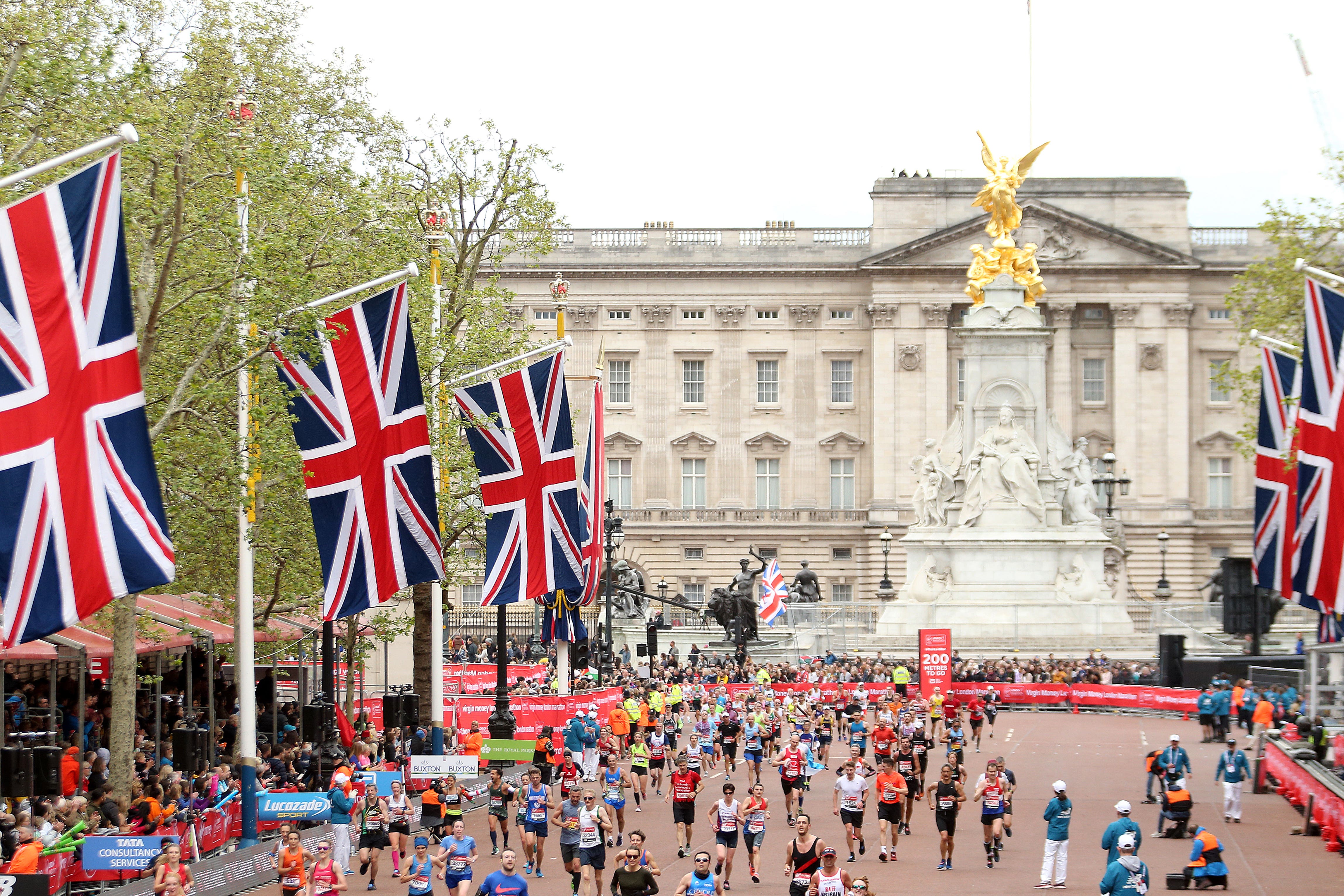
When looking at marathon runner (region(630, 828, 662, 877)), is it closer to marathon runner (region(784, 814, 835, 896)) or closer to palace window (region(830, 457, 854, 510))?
marathon runner (region(784, 814, 835, 896))

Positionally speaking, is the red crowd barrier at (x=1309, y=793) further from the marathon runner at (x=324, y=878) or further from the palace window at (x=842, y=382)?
the palace window at (x=842, y=382)

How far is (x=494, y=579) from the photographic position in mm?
26922

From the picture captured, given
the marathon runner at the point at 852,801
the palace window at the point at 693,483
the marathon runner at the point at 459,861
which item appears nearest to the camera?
the marathon runner at the point at 459,861

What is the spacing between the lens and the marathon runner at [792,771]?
1058 inches

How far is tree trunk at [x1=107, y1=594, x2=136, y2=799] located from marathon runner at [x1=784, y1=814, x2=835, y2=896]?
924 centimetres

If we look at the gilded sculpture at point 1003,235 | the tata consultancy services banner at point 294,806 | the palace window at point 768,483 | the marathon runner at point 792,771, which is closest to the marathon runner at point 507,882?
the tata consultancy services banner at point 294,806

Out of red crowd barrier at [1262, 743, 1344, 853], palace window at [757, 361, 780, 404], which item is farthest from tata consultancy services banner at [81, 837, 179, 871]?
palace window at [757, 361, 780, 404]

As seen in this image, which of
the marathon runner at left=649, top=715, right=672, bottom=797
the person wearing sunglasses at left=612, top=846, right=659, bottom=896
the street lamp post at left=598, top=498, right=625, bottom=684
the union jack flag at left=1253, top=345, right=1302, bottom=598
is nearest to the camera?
the person wearing sunglasses at left=612, top=846, right=659, bottom=896

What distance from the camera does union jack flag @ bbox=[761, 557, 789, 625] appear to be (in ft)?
177

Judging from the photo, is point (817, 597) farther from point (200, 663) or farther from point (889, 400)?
point (200, 663)

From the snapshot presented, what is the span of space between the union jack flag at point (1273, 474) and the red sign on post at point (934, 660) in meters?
13.0

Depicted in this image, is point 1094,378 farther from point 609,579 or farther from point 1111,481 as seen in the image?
point 609,579

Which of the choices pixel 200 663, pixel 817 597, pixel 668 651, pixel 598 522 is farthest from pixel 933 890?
Answer: pixel 817 597

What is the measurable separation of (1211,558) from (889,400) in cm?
1680
